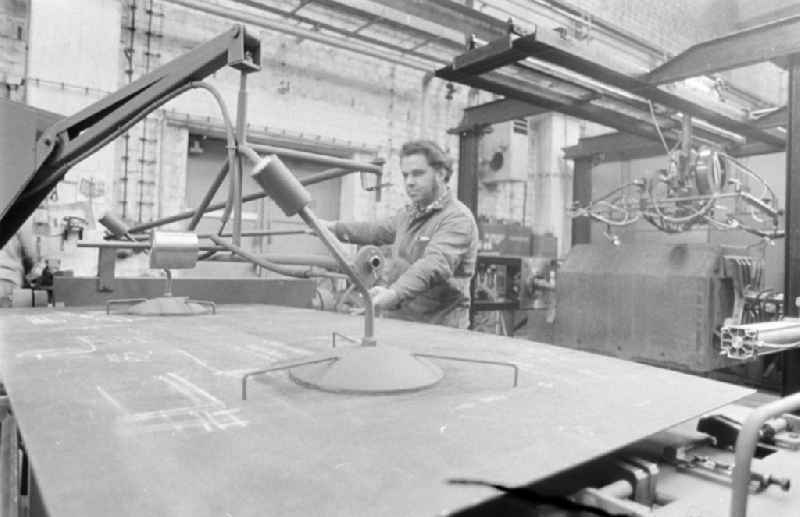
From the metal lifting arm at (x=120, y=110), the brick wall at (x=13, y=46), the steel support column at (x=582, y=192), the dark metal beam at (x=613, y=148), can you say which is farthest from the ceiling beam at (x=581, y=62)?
the brick wall at (x=13, y=46)

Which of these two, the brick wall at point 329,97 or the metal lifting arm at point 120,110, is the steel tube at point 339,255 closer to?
the metal lifting arm at point 120,110

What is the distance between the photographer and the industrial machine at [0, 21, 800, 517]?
51 centimetres

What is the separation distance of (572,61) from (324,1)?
2137mm

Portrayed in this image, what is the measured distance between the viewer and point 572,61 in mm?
2373

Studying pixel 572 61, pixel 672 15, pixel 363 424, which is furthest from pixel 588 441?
pixel 672 15

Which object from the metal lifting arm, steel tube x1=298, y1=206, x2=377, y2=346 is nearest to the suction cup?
the metal lifting arm

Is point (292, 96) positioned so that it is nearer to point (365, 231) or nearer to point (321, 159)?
point (365, 231)

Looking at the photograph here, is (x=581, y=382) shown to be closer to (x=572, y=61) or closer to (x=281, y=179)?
(x=281, y=179)

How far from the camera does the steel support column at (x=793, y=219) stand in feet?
7.31

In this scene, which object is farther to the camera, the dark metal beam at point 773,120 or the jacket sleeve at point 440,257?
the dark metal beam at point 773,120

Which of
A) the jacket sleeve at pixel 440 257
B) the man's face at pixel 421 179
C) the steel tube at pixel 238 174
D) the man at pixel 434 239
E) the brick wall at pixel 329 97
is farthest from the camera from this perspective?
the brick wall at pixel 329 97

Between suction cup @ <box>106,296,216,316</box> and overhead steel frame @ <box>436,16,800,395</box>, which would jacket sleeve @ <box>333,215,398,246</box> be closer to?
suction cup @ <box>106,296,216,316</box>

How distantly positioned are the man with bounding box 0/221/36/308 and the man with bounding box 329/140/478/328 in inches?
68.1

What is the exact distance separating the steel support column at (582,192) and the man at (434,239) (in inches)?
100
